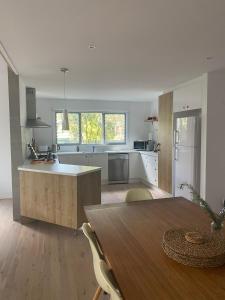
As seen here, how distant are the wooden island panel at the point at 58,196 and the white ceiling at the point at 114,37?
60.7 inches

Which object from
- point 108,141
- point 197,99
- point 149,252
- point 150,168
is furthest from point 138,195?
point 108,141

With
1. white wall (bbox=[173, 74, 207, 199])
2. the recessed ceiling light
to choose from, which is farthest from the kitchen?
the recessed ceiling light

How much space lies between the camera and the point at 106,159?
6.32m

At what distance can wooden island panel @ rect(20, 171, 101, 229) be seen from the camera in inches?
130

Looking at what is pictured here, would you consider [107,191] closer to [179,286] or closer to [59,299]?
[59,299]

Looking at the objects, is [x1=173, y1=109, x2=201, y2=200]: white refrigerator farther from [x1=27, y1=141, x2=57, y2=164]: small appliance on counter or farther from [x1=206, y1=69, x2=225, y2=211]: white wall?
[x1=27, y1=141, x2=57, y2=164]: small appliance on counter

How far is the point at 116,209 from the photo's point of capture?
83.9 inches

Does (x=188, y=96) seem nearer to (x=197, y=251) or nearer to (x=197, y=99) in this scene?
(x=197, y=99)

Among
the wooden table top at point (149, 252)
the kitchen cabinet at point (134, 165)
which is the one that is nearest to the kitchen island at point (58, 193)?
the wooden table top at point (149, 252)

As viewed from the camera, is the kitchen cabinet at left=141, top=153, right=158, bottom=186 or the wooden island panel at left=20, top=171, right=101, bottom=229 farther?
the kitchen cabinet at left=141, top=153, right=158, bottom=186

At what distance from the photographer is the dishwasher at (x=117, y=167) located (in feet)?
20.9

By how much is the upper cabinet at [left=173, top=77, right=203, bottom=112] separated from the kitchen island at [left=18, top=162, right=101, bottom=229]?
2.03 metres

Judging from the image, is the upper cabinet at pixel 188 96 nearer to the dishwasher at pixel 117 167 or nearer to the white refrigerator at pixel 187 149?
the white refrigerator at pixel 187 149

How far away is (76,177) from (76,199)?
A: 298 millimetres
